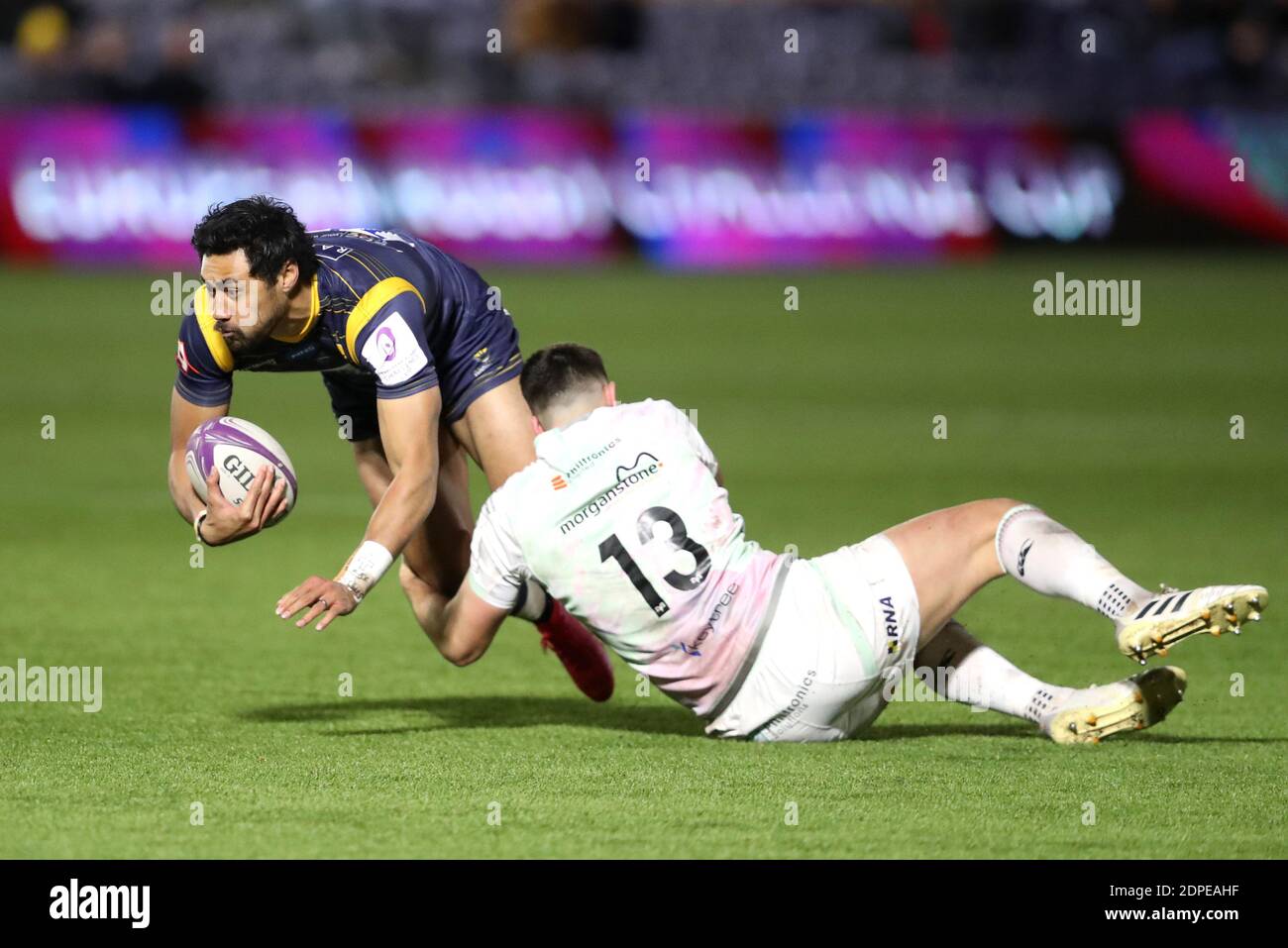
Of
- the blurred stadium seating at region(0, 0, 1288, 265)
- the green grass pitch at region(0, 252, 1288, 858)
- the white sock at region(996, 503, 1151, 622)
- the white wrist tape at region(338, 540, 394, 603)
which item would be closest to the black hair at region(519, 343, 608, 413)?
the white wrist tape at region(338, 540, 394, 603)

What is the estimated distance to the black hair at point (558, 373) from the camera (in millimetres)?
6379

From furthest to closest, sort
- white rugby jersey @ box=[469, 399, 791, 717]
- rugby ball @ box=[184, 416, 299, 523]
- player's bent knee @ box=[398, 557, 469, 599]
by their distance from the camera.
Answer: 1. player's bent knee @ box=[398, 557, 469, 599]
2. rugby ball @ box=[184, 416, 299, 523]
3. white rugby jersey @ box=[469, 399, 791, 717]

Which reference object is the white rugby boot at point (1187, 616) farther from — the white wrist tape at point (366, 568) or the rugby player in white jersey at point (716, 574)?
the white wrist tape at point (366, 568)

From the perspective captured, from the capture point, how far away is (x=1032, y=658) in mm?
8234

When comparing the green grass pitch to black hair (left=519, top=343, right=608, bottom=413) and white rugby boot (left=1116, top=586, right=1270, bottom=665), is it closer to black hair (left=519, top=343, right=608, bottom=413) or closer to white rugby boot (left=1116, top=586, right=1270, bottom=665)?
white rugby boot (left=1116, top=586, right=1270, bottom=665)

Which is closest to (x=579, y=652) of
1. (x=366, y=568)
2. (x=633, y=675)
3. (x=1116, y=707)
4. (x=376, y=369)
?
(x=633, y=675)

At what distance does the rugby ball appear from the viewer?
22.3 feet

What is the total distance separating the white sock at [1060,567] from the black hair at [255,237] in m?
2.45

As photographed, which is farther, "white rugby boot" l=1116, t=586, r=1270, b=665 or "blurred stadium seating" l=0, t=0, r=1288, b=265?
"blurred stadium seating" l=0, t=0, r=1288, b=265

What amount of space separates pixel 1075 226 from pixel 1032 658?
1864 cm

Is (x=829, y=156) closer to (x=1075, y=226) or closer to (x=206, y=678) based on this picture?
(x=1075, y=226)

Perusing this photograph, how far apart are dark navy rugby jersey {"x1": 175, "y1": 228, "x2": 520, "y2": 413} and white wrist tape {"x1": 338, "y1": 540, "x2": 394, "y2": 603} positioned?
21.8 inches

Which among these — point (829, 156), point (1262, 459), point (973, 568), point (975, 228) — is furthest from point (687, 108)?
point (973, 568)

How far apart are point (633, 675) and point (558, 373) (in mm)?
2284
